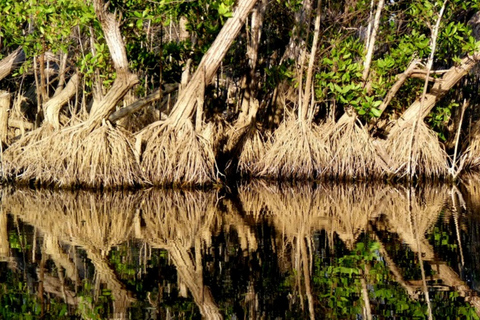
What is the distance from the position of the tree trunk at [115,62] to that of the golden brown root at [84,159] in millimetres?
272

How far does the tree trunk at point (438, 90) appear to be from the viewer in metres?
14.9

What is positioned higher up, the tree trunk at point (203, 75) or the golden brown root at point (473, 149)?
the tree trunk at point (203, 75)

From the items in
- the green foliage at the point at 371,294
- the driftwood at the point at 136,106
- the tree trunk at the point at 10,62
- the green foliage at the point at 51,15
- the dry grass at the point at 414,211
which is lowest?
the green foliage at the point at 371,294

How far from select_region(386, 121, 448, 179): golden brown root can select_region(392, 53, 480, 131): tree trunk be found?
35cm

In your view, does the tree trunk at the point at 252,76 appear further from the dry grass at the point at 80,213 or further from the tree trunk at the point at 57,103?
the dry grass at the point at 80,213

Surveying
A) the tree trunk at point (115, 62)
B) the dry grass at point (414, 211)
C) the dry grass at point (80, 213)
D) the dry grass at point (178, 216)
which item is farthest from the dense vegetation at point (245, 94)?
the dry grass at point (414, 211)

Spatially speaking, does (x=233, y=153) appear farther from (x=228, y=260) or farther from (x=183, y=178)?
(x=228, y=260)

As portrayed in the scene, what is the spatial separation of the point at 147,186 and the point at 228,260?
6395 mm

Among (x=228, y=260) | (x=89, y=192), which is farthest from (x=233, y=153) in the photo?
(x=228, y=260)

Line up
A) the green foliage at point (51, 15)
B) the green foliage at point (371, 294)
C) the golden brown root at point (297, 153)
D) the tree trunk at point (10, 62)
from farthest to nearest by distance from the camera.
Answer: the tree trunk at point (10, 62)
the golden brown root at point (297, 153)
the green foliage at point (51, 15)
the green foliage at point (371, 294)

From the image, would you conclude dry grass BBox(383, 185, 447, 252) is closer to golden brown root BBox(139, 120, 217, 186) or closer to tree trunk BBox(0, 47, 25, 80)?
golden brown root BBox(139, 120, 217, 186)

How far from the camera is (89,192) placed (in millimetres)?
12773

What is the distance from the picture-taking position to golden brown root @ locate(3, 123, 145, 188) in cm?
1292

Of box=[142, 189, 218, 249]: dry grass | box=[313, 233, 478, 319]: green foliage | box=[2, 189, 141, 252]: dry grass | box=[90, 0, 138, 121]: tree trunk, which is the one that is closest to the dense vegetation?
box=[90, 0, 138, 121]: tree trunk
